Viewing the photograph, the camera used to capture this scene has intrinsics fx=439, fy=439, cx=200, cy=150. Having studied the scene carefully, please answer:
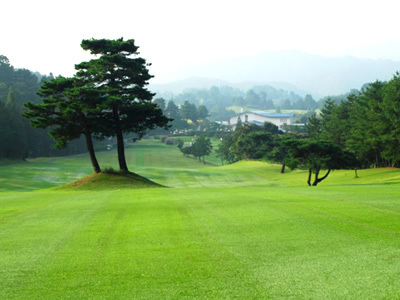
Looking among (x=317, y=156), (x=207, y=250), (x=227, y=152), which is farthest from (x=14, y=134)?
(x=207, y=250)

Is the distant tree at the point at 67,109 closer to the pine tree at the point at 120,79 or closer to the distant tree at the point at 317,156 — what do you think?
the pine tree at the point at 120,79

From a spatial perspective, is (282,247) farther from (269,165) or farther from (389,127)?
(269,165)

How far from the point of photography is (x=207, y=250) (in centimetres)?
923

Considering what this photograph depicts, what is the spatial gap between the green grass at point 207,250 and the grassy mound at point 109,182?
16800mm

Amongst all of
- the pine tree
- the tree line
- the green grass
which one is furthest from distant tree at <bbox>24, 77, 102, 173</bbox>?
the tree line

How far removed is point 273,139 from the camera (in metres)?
87.8

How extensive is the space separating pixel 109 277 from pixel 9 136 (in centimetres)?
A: 7304

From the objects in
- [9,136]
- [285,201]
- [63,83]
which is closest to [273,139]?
[9,136]

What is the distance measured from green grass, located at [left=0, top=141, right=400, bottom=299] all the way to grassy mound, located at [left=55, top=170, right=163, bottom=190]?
16.8 meters

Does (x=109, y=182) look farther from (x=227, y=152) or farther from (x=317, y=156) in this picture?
(x=227, y=152)

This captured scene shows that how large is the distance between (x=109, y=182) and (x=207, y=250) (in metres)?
26.5

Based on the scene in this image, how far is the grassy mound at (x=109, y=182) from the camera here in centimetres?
3350

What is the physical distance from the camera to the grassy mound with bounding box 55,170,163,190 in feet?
110

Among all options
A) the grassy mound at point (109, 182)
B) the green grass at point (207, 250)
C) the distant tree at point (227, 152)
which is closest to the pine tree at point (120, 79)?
the grassy mound at point (109, 182)
